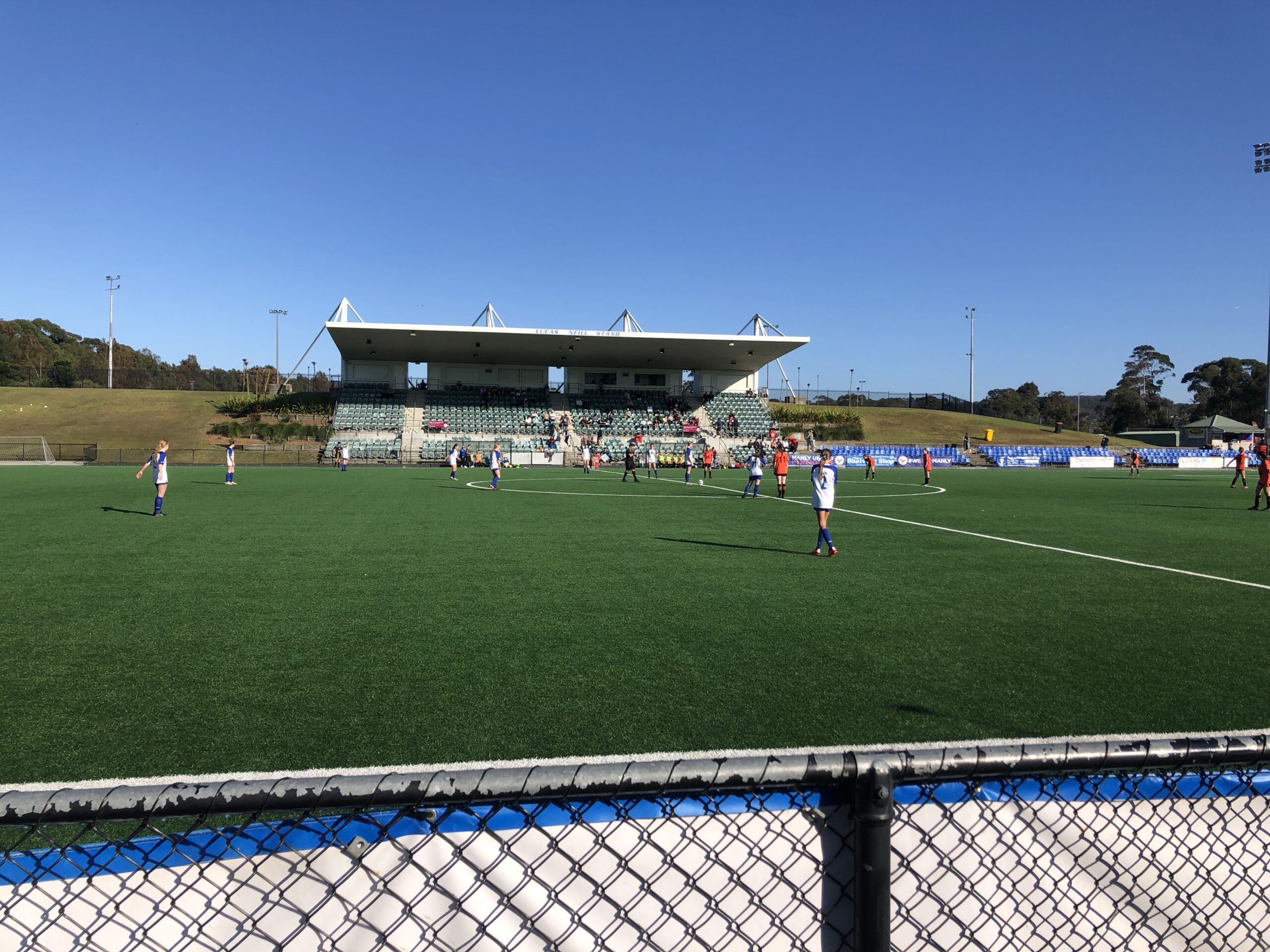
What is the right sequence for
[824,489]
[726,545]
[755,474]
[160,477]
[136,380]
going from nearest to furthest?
[824,489] < [726,545] < [160,477] < [755,474] < [136,380]

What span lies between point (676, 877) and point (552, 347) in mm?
58518

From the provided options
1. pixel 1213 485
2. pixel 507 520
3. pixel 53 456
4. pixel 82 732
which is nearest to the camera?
pixel 82 732

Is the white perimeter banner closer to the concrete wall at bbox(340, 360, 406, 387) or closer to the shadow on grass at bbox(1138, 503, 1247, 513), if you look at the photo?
the shadow on grass at bbox(1138, 503, 1247, 513)

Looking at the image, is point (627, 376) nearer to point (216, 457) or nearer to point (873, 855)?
point (216, 457)

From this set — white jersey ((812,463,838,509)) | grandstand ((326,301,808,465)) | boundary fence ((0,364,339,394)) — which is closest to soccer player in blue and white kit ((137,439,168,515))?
white jersey ((812,463,838,509))

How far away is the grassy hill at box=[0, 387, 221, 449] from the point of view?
197 feet

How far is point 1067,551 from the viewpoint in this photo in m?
13.3

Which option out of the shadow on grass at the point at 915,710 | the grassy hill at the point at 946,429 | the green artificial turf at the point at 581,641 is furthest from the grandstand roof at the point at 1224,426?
the shadow on grass at the point at 915,710

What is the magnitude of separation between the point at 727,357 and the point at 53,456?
163 feet

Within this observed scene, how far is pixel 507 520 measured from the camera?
688 inches

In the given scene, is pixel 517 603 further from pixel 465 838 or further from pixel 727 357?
pixel 727 357

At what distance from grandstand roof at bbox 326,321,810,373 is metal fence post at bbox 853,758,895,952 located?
176 ft

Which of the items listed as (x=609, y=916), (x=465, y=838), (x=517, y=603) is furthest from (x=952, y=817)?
(x=517, y=603)

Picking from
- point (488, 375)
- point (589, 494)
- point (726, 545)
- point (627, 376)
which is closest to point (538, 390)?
point (488, 375)
